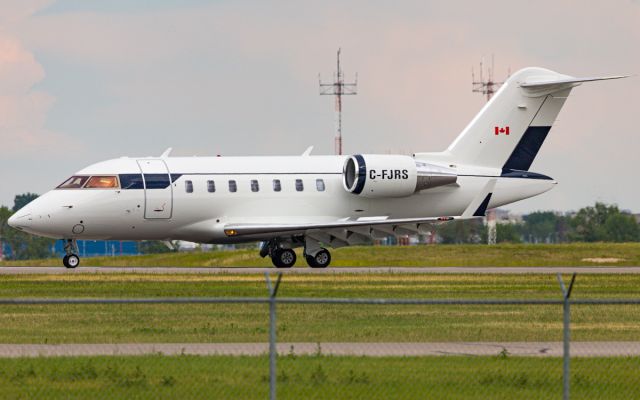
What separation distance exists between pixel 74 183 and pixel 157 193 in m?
2.73

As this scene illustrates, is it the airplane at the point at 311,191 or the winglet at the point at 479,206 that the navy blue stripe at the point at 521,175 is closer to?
the airplane at the point at 311,191

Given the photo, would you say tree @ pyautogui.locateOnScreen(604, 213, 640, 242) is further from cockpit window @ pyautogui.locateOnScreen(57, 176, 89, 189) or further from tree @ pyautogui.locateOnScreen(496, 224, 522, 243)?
cockpit window @ pyautogui.locateOnScreen(57, 176, 89, 189)

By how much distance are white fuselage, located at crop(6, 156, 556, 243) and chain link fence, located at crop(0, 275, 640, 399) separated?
1542cm

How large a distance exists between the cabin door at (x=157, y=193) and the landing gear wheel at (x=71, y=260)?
2.70m

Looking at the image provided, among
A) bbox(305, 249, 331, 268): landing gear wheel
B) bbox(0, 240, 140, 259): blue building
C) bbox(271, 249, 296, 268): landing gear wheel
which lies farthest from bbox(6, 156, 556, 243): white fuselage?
bbox(0, 240, 140, 259): blue building

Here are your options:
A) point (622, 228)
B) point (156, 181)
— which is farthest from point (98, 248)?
point (156, 181)

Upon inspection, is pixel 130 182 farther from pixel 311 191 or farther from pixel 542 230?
pixel 542 230

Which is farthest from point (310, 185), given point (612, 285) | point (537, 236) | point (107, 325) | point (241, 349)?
point (537, 236)

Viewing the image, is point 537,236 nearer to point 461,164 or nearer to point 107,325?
point 461,164

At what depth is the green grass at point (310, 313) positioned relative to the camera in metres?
24.2

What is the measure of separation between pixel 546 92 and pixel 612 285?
1362cm

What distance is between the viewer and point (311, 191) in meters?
46.7


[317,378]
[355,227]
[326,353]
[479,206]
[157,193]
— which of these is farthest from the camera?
[355,227]

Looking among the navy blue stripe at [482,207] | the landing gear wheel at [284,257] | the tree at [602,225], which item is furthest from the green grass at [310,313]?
the tree at [602,225]
